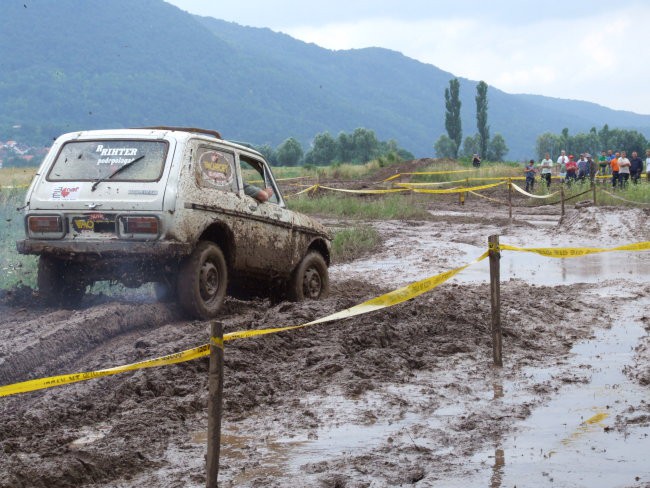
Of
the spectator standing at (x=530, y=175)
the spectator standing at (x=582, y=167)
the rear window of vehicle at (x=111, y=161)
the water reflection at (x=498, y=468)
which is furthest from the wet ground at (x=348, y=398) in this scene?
the spectator standing at (x=582, y=167)

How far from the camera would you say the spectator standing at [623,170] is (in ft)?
109

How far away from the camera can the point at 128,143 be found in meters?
10.1

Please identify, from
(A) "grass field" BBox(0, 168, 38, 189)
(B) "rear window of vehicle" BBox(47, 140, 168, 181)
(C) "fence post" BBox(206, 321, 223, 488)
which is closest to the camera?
(C) "fence post" BBox(206, 321, 223, 488)

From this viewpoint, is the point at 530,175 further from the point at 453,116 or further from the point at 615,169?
the point at 453,116

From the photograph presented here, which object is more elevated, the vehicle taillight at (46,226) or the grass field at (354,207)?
the vehicle taillight at (46,226)

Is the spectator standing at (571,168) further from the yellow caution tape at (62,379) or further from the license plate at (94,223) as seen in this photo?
the yellow caution tape at (62,379)

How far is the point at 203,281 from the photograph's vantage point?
9.97 meters

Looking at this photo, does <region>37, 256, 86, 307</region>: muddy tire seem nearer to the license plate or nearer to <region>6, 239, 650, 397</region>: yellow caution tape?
the license plate

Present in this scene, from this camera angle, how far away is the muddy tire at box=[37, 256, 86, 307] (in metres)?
10.1

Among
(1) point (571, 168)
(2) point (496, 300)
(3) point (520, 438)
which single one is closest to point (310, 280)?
(2) point (496, 300)

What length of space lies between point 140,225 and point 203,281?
34.5 inches

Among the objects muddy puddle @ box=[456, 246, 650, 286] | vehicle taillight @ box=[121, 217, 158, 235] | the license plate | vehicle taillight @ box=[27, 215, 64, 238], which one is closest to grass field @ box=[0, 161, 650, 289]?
vehicle taillight @ box=[27, 215, 64, 238]

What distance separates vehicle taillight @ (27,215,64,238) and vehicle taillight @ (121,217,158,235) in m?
0.67

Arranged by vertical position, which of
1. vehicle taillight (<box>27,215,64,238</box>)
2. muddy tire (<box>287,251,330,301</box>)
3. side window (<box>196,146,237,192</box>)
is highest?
side window (<box>196,146,237,192</box>)
